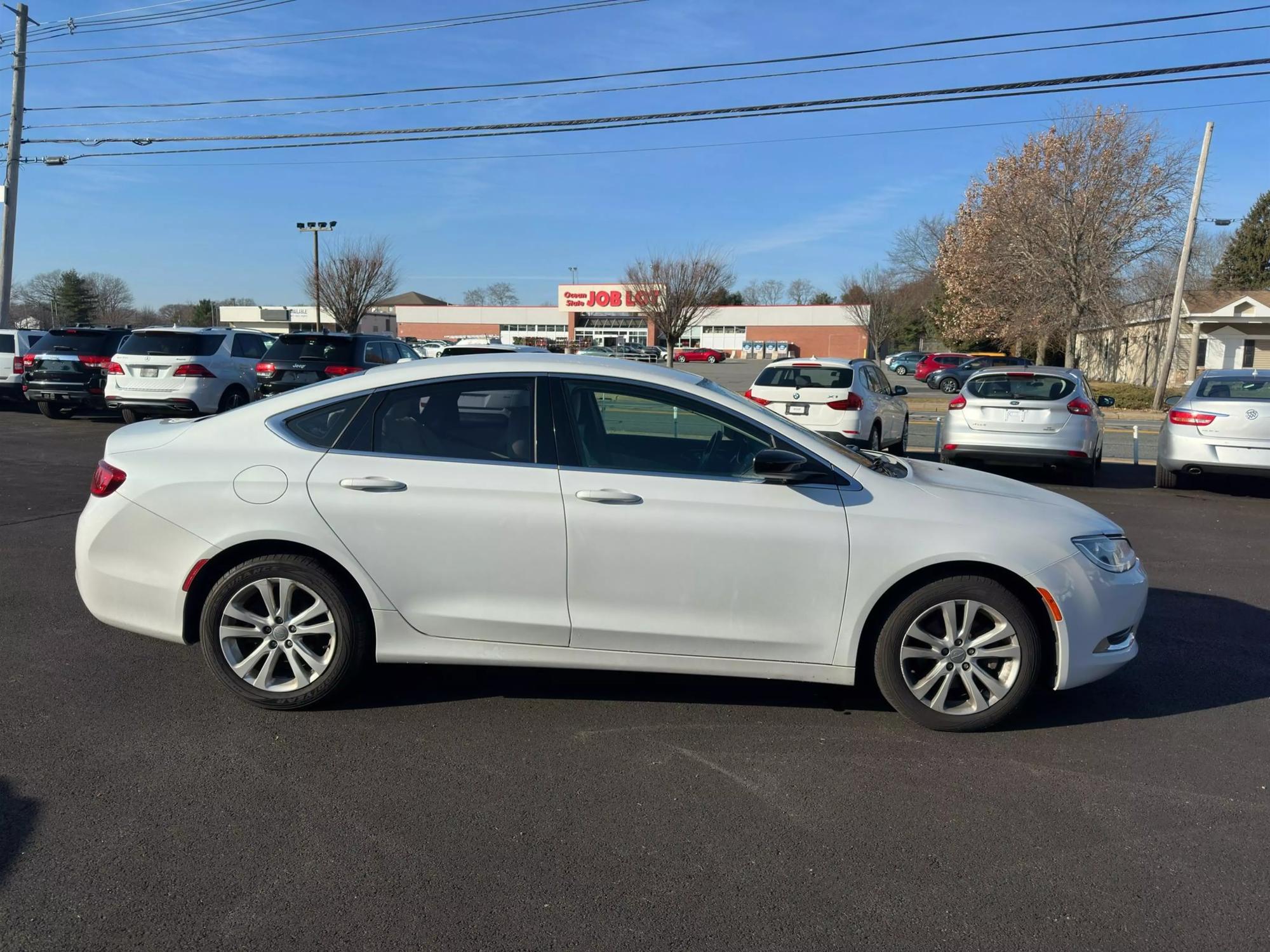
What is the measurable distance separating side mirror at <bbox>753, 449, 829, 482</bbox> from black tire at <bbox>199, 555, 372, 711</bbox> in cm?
189

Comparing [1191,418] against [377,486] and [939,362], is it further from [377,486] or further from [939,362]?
[939,362]

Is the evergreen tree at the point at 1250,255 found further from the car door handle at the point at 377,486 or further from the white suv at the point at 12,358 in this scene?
the car door handle at the point at 377,486

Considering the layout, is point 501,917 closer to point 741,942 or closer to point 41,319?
point 741,942

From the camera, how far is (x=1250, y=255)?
68.9 m

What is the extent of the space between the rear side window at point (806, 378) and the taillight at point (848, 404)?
197mm

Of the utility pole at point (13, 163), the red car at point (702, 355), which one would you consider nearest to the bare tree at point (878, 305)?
the red car at point (702, 355)

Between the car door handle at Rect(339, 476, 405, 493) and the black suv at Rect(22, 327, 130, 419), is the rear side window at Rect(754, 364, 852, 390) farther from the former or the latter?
the black suv at Rect(22, 327, 130, 419)

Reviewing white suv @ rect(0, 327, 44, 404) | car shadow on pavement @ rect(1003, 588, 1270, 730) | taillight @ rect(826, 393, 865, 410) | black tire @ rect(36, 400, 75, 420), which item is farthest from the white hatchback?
white suv @ rect(0, 327, 44, 404)

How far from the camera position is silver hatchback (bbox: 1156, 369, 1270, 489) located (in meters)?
10.5

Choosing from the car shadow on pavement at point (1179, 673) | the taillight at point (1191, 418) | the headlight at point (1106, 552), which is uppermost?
the taillight at point (1191, 418)

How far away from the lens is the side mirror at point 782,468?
3984 millimetres

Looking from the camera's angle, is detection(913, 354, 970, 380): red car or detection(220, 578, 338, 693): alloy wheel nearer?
detection(220, 578, 338, 693): alloy wheel

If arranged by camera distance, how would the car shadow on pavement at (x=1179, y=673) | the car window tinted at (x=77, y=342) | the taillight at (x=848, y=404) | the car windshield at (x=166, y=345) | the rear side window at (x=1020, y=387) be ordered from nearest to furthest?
the car shadow on pavement at (x=1179, y=673) → the rear side window at (x=1020, y=387) → the taillight at (x=848, y=404) → the car windshield at (x=166, y=345) → the car window tinted at (x=77, y=342)

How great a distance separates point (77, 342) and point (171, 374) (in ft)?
11.7
